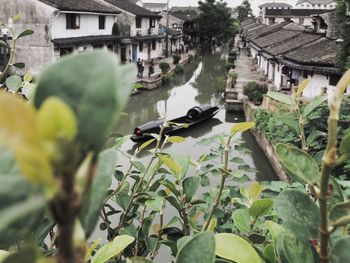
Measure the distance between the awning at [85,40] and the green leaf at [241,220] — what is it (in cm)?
1525

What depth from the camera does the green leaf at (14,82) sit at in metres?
1.93

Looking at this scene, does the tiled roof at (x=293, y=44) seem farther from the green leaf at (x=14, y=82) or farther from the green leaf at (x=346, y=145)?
the green leaf at (x=346, y=145)

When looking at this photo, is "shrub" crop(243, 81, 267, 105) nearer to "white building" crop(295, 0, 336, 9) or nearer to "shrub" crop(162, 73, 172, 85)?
"shrub" crop(162, 73, 172, 85)

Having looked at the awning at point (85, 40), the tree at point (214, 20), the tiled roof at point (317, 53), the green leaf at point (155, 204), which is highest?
the tree at point (214, 20)

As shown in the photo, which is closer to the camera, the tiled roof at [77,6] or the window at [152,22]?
the tiled roof at [77,6]

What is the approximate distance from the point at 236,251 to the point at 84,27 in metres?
18.0

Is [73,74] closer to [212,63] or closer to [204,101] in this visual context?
[204,101]

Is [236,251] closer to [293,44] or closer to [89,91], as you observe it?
[89,91]

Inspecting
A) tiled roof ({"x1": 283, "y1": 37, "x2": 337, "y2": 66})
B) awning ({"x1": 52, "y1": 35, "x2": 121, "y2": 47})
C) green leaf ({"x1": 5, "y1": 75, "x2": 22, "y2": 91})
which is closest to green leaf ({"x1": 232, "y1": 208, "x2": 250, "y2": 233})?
green leaf ({"x1": 5, "y1": 75, "x2": 22, "y2": 91})

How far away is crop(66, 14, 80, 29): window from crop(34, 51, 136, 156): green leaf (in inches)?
673

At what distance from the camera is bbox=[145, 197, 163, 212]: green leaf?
1.75 m

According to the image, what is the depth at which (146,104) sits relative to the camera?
16125mm

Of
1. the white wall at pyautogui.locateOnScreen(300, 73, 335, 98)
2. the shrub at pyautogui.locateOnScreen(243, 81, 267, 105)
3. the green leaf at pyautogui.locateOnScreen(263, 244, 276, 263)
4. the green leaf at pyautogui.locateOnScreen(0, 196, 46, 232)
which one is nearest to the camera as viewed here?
the green leaf at pyautogui.locateOnScreen(0, 196, 46, 232)

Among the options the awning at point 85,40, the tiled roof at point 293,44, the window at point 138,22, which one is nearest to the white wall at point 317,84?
the tiled roof at point 293,44
